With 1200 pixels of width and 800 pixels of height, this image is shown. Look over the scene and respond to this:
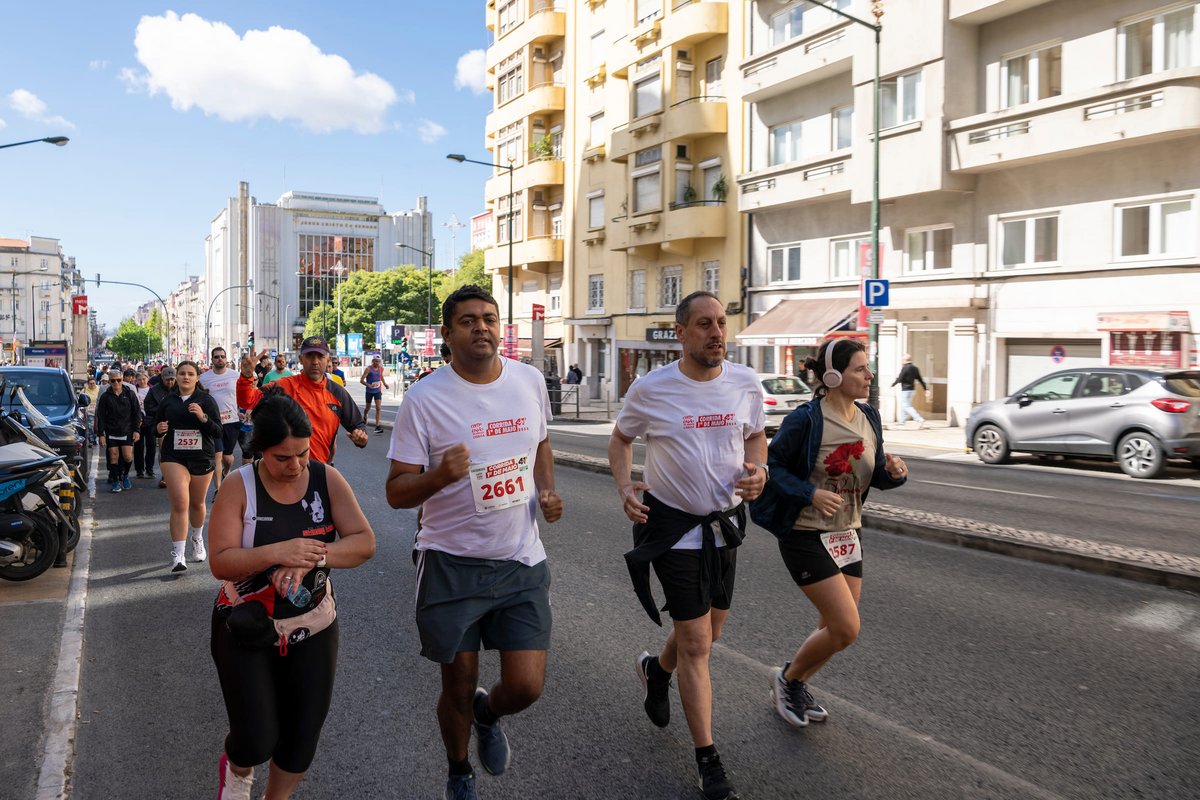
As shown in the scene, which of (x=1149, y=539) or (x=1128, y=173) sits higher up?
(x=1128, y=173)

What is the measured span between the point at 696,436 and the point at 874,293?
17.9 meters

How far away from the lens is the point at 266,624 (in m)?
3.21

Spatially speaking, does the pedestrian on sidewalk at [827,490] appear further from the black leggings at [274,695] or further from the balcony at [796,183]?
the balcony at [796,183]

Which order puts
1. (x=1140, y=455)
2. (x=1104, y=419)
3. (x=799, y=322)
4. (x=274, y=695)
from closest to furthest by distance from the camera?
(x=274, y=695), (x=1140, y=455), (x=1104, y=419), (x=799, y=322)

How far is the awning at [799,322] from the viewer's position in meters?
27.4

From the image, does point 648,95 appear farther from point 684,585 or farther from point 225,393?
point 684,585

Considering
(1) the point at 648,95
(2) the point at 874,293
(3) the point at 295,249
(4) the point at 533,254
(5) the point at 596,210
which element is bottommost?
(2) the point at 874,293

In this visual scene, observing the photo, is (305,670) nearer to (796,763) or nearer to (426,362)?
(796,763)

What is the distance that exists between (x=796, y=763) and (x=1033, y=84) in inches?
895

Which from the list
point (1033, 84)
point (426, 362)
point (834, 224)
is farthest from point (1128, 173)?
point (426, 362)

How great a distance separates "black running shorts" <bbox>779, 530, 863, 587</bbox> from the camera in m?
4.31

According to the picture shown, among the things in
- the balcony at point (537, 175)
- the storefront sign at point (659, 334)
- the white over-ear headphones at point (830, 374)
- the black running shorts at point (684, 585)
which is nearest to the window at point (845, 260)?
the storefront sign at point (659, 334)

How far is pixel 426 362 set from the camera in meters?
52.2

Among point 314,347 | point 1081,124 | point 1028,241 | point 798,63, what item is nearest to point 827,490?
point 314,347
